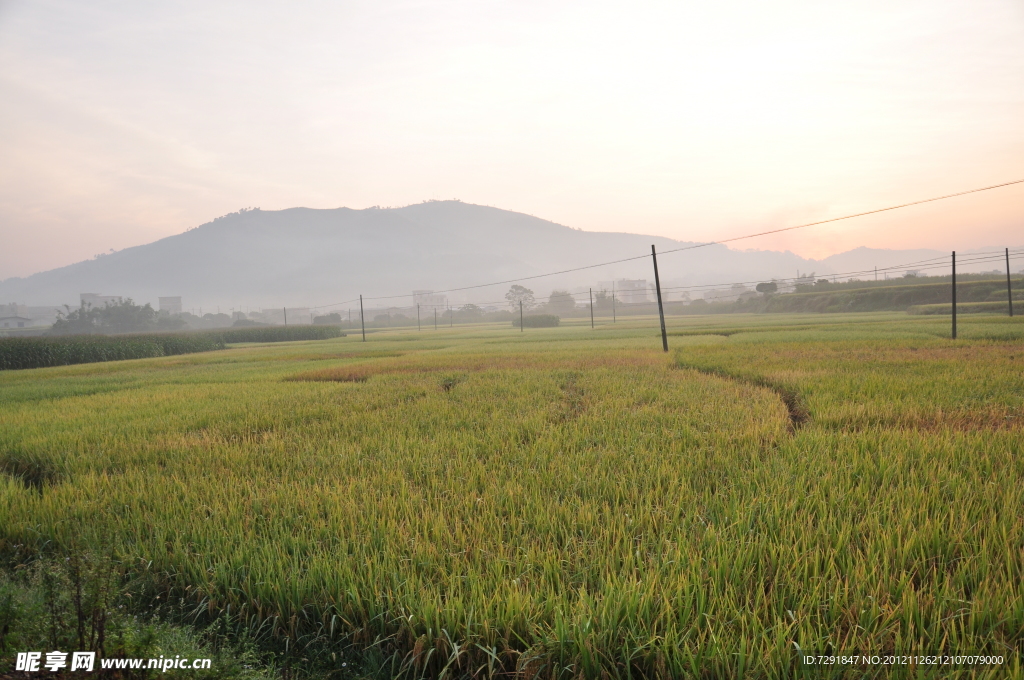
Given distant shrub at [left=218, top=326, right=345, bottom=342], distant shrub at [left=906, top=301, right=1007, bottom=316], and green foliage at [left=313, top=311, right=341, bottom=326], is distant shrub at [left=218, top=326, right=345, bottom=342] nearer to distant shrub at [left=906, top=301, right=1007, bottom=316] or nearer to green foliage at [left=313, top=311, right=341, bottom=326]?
green foliage at [left=313, top=311, right=341, bottom=326]

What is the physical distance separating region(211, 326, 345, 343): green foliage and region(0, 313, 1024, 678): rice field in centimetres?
5377

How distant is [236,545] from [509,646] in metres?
2.07

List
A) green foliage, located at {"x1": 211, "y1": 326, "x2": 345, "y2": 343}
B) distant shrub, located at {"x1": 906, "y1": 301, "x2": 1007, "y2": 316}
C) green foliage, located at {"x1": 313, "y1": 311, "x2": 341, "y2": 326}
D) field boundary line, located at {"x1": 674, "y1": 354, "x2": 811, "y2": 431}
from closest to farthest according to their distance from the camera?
1. field boundary line, located at {"x1": 674, "y1": 354, "x2": 811, "y2": 431}
2. distant shrub, located at {"x1": 906, "y1": 301, "x2": 1007, "y2": 316}
3. green foliage, located at {"x1": 211, "y1": 326, "x2": 345, "y2": 343}
4. green foliage, located at {"x1": 313, "y1": 311, "x2": 341, "y2": 326}

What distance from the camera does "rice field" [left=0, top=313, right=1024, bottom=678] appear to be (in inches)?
87.0

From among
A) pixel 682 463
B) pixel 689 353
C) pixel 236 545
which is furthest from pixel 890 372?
pixel 236 545

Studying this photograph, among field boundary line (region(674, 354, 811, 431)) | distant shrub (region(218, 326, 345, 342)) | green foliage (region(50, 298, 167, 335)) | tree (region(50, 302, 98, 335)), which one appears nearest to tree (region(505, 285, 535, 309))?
green foliage (region(50, 298, 167, 335))

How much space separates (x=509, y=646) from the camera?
2.26 m

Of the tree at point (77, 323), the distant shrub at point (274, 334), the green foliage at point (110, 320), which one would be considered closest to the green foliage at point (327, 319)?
the green foliage at point (110, 320)

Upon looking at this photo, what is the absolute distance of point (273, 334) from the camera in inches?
2264

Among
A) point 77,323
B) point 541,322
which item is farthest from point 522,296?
point 77,323

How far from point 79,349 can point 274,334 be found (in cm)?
Answer: 2722

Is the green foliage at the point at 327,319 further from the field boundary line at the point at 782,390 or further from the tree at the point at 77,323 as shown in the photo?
the field boundary line at the point at 782,390

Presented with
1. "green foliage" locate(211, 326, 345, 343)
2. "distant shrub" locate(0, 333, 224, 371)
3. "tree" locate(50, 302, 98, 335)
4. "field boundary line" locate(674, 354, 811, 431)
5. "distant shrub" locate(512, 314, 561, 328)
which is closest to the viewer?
"field boundary line" locate(674, 354, 811, 431)

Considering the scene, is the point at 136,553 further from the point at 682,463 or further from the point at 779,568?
Result: the point at 682,463
